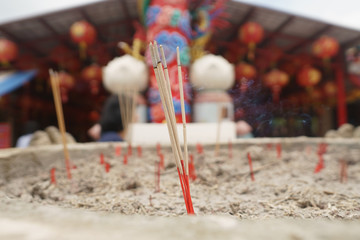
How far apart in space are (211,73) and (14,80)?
3.41 metres

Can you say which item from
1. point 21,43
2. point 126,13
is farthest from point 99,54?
point 21,43

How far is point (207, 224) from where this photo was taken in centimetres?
47

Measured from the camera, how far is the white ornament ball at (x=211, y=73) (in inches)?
109

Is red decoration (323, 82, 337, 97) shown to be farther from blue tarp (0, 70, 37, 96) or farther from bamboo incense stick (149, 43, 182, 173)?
blue tarp (0, 70, 37, 96)

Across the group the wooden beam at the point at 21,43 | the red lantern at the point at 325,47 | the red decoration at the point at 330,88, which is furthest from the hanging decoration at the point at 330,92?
the wooden beam at the point at 21,43

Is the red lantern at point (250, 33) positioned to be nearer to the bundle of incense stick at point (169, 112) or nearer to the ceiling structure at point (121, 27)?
the ceiling structure at point (121, 27)

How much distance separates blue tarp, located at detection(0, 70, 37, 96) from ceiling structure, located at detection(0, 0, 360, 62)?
43 cm

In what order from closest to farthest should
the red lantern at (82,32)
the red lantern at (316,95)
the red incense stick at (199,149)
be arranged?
1. the red incense stick at (199,149)
2. the red lantern at (82,32)
3. the red lantern at (316,95)

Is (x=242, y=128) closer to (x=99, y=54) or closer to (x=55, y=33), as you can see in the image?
(x=99, y=54)

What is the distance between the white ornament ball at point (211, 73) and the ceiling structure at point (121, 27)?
127 centimetres

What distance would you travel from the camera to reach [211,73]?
2.81m

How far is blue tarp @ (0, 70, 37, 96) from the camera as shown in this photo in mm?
3949

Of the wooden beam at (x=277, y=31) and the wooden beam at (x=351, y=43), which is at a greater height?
the wooden beam at (x=277, y=31)

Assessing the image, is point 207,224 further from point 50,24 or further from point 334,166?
point 50,24
